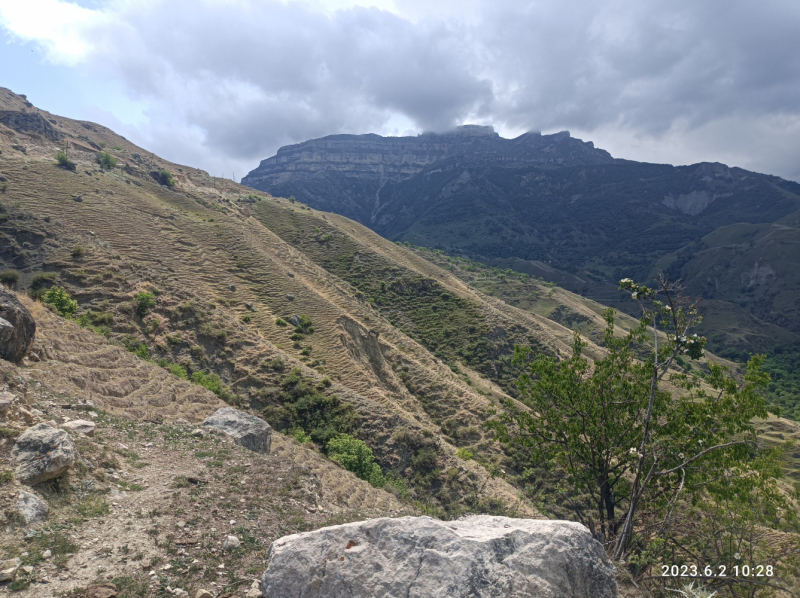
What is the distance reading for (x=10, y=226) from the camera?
28.8 m

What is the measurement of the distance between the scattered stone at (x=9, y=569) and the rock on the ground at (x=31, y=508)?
1.17 metres

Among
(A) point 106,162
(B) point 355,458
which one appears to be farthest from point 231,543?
(A) point 106,162

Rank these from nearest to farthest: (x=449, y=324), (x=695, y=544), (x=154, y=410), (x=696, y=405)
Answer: (x=695, y=544), (x=696, y=405), (x=154, y=410), (x=449, y=324)

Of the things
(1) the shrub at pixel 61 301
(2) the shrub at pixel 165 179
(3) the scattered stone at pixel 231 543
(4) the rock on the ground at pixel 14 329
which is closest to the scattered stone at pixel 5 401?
(4) the rock on the ground at pixel 14 329

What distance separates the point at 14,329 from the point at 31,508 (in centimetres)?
905

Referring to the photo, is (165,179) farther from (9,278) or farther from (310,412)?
(310,412)

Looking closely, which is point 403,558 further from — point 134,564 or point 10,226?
point 10,226

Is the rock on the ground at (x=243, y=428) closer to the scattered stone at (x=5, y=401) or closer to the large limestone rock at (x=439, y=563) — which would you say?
the scattered stone at (x=5, y=401)

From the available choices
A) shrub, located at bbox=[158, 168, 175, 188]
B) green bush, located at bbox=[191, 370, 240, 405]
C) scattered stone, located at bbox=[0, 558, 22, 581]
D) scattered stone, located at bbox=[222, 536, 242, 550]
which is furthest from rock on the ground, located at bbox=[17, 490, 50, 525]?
shrub, located at bbox=[158, 168, 175, 188]

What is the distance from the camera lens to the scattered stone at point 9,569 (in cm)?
576

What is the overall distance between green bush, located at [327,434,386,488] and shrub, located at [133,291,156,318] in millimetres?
15029

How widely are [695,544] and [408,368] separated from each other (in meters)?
28.5

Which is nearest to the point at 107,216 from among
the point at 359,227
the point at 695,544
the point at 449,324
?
the point at 449,324

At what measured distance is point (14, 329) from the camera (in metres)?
13.4
